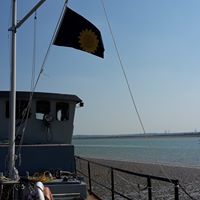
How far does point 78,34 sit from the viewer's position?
1003cm

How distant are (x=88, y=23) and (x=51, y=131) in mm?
3812

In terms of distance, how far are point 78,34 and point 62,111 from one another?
11.6ft

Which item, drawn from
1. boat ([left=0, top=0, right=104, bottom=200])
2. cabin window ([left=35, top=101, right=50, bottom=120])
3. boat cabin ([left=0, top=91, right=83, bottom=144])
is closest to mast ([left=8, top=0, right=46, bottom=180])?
boat ([left=0, top=0, right=104, bottom=200])

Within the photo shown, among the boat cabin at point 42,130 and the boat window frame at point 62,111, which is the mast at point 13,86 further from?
the boat window frame at point 62,111

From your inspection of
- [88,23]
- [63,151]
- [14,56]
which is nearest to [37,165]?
[63,151]

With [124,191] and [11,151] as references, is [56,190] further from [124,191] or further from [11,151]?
[124,191]

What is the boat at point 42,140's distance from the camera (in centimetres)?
880

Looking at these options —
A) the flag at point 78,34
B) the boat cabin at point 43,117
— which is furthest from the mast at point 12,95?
the boat cabin at point 43,117

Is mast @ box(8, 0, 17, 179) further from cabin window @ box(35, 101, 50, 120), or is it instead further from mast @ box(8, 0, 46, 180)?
cabin window @ box(35, 101, 50, 120)

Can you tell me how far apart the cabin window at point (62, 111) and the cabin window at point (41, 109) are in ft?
1.06

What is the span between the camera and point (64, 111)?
13055 millimetres

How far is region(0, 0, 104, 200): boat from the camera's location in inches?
347

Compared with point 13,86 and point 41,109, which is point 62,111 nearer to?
point 41,109

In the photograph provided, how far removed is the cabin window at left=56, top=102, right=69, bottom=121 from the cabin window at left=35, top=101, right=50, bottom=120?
322mm
